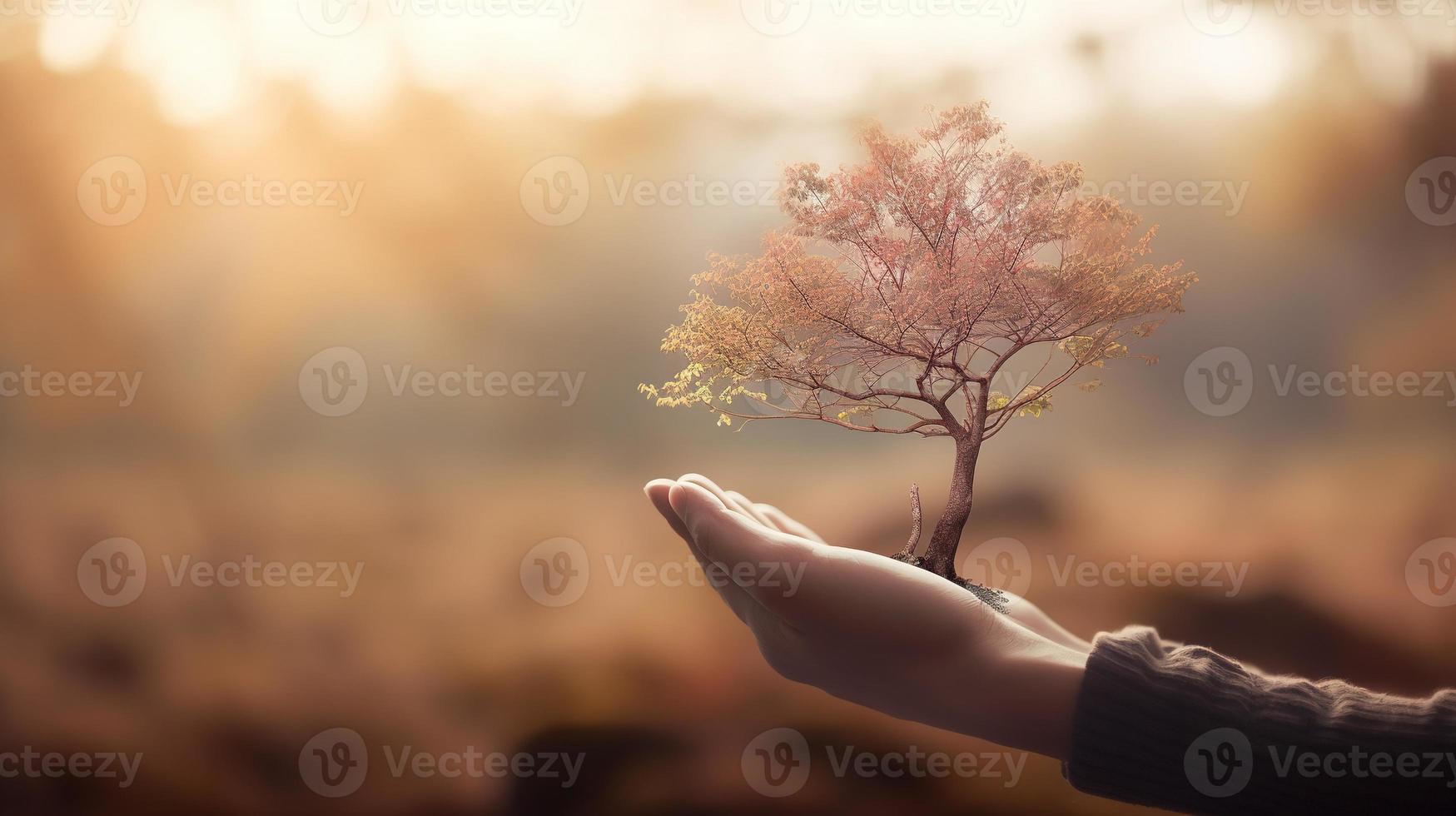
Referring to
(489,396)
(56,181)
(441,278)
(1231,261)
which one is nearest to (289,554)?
(489,396)

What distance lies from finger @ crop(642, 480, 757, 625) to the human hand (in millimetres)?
94

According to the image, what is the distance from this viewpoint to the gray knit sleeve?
116 cm

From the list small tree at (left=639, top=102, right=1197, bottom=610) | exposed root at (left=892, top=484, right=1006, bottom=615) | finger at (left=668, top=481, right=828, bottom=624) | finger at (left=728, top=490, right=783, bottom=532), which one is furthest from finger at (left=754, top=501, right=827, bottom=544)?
finger at (left=668, top=481, right=828, bottom=624)

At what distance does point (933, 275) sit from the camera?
72.6 inches

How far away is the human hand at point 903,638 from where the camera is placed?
54.5 inches

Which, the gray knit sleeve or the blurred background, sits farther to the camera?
the blurred background

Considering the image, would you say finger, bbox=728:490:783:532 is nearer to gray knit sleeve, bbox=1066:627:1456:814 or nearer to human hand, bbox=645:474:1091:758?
human hand, bbox=645:474:1091:758

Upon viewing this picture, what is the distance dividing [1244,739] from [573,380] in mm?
2142

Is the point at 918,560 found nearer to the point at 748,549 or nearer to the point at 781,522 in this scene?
the point at 781,522

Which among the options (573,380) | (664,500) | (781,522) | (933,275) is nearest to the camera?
(664,500)

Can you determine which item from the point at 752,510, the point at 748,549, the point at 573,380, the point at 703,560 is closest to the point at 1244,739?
the point at 748,549

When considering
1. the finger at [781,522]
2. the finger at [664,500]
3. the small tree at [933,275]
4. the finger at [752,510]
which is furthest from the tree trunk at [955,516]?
the finger at [664,500]

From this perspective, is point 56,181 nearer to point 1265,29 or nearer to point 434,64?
point 434,64

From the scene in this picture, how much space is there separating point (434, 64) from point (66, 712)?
253 cm
